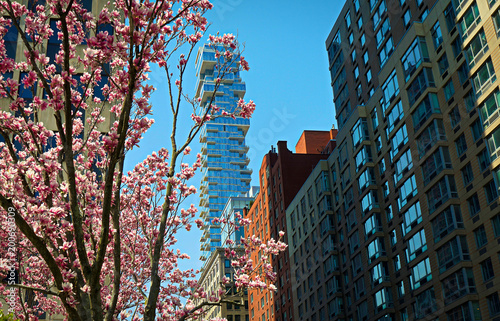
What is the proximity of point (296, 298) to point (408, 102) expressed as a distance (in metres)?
38.8

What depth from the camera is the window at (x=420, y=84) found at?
149ft

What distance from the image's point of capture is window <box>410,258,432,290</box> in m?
43.9

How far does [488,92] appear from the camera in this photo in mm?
37406

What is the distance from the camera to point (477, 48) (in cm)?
3950

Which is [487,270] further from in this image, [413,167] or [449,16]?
[449,16]

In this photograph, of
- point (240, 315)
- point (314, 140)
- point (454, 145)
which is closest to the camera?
point (454, 145)

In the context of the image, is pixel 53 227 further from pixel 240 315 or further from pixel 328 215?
pixel 240 315

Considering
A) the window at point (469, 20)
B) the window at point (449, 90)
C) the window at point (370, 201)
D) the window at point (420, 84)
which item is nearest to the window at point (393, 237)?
the window at point (370, 201)

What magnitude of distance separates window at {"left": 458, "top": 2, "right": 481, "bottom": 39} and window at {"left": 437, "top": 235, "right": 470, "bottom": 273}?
49.3 feet

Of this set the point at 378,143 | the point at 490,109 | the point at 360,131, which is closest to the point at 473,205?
the point at 490,109

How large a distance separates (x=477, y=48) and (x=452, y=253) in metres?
14.8

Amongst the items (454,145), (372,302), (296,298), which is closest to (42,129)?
(454,145)

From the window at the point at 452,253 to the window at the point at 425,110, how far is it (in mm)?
10327

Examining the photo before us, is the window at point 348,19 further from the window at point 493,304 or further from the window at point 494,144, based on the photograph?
the window at point 493,304
